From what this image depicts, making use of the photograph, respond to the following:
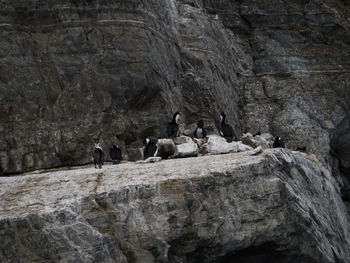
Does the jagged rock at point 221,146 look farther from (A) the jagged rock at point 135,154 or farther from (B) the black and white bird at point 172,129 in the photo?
(A) the jagged rock at point 135,154

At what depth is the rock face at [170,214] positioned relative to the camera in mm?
21266

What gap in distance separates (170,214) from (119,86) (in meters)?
8.58

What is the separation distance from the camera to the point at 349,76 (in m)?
39.2

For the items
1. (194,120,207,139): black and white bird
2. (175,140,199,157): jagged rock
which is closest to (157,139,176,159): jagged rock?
(175,140,199,157): jagged rock

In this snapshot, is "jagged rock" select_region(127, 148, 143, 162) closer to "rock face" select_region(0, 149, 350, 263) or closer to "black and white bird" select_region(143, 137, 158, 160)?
"black and white bird" select_region(143, 137, 158, 160)

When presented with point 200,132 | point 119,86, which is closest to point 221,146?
point 200,132

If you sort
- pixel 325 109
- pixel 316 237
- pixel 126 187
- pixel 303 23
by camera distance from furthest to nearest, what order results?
pixel 303 23, pixel 325 109, pixel 316 237, pixel 126 187

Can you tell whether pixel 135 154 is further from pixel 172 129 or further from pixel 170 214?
pixel 170 214

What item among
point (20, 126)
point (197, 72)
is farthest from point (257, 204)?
point (197, 72)

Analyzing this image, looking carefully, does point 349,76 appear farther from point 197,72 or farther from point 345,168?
point 197,72

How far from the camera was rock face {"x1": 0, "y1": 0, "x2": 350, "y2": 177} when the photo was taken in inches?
1157

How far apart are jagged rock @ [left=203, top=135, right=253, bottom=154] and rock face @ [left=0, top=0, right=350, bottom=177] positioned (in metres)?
3.52

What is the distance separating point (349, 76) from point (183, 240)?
62.7ft

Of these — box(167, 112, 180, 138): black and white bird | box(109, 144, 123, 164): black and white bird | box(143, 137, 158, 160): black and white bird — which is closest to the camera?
box(143, 137, 158, 160): black and white bird
